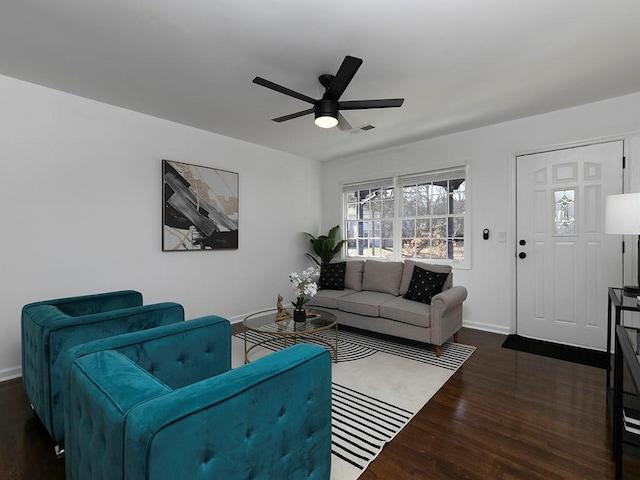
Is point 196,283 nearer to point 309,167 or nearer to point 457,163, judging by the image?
point 309,167

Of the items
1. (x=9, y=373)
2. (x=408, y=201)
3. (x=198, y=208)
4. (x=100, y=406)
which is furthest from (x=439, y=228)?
(x=9, y=373)

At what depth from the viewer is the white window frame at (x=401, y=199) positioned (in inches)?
165

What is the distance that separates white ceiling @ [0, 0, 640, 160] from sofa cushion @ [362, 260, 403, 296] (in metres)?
1.91

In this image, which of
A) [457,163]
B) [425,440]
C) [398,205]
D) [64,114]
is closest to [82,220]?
[64,114]

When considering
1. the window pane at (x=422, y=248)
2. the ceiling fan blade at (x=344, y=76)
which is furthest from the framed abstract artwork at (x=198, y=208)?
the window pane at (x=422, y=248)

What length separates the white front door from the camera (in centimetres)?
330

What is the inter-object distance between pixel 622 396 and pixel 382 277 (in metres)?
2.72

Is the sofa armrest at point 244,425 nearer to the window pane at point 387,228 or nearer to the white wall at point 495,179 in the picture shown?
the white wall at point 495,179

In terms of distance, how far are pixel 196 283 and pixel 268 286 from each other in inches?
46.8

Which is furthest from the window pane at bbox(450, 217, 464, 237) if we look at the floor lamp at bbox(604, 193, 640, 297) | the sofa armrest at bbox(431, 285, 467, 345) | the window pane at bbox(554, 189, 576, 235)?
the floor lamp at bbox(604, 193, 640, 297)

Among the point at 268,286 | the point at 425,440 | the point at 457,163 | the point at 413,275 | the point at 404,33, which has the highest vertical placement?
the point at 404,33

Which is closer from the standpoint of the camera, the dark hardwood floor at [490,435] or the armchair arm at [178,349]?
the armchair arm at [178,349]

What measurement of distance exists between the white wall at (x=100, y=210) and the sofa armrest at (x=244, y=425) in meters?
2.89

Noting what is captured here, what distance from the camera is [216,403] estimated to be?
3.20ft
